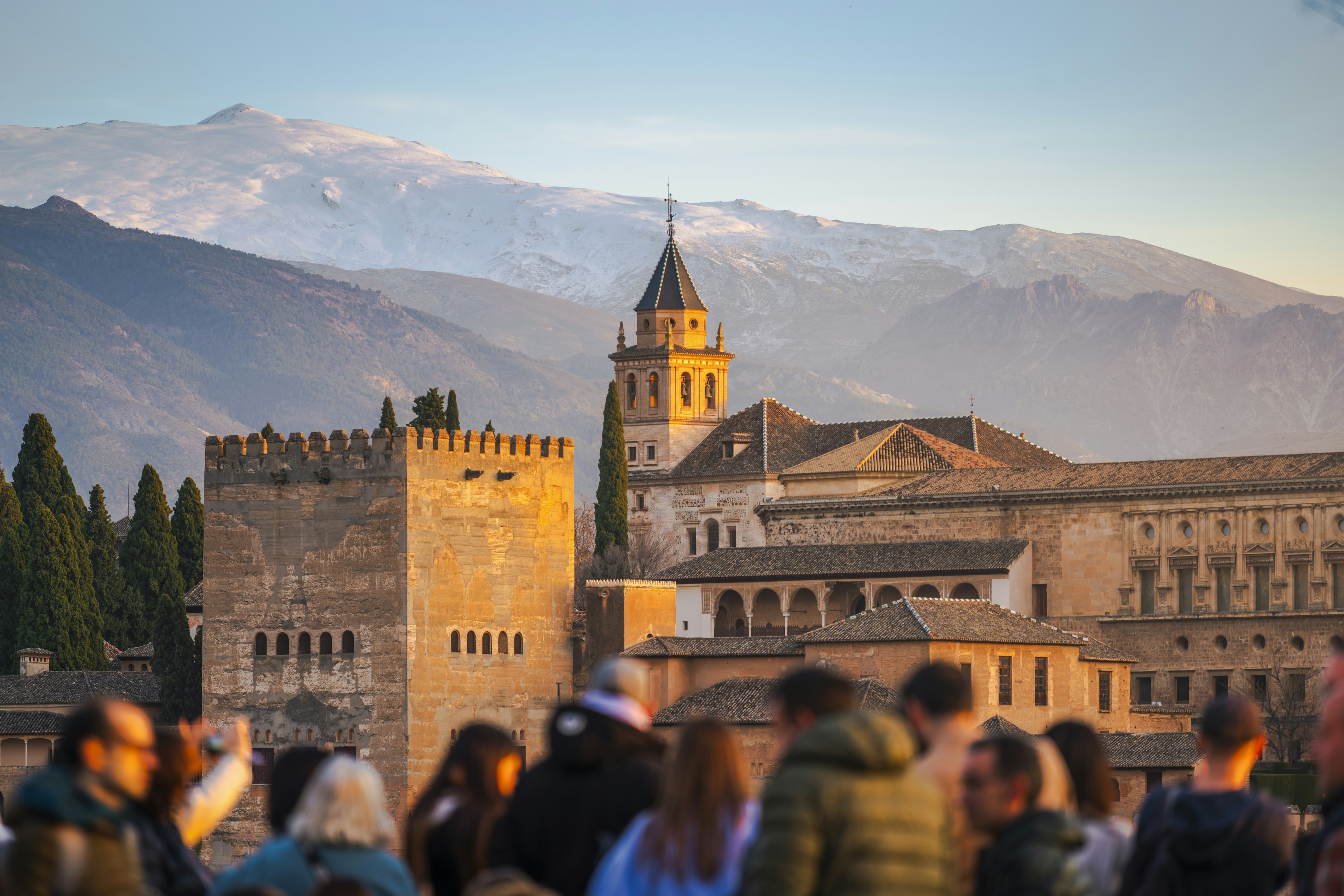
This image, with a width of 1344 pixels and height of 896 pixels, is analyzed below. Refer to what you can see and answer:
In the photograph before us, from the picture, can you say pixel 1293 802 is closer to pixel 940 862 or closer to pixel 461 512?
pixel 461 512

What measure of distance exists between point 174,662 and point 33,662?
287 inches

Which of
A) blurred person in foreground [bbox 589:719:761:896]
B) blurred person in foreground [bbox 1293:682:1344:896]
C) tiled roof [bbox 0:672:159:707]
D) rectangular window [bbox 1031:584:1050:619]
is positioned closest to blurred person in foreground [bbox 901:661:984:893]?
blurred person in foreground [bbox 589:719:761:896]

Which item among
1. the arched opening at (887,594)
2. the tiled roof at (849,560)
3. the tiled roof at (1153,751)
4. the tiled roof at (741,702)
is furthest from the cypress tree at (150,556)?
the tiled roof at (1153,751)

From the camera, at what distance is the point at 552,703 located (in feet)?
181

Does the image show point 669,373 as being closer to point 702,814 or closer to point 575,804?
point 575,804

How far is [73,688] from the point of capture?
59.8 meters

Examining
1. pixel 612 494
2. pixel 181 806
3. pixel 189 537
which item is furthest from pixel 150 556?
→ pixel 181 806

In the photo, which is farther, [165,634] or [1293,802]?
[165,634]

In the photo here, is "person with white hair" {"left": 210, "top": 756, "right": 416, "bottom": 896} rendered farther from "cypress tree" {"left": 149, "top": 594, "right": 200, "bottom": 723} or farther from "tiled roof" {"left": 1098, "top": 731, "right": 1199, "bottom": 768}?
"cypress tree" {"left": 149, "top": 594, "right": 200, "bottom": 723}

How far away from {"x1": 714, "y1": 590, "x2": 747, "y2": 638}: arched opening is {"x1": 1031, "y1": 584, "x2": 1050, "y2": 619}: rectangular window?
866 centimetres

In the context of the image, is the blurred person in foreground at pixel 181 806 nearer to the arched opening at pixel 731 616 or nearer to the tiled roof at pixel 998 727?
the tiled roof at pixel 998 727

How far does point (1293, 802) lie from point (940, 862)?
49.0 m

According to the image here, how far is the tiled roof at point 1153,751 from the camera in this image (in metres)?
51.4

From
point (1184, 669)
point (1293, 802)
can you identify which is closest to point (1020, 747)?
point (1293, 802)
